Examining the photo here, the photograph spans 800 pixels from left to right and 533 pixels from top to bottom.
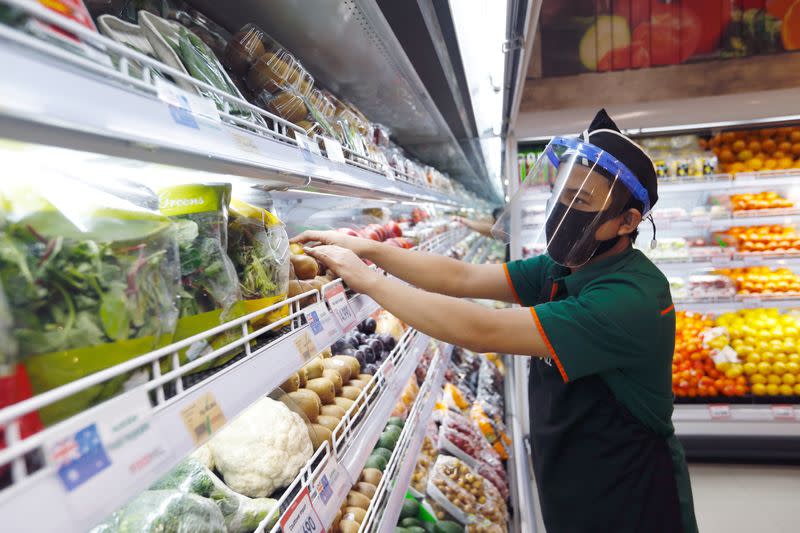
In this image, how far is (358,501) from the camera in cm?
139

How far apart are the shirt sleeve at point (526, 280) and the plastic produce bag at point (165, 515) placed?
1388mm

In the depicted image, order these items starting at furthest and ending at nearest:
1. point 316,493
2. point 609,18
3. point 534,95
→ point 534,95
point 609,18
point 316,493

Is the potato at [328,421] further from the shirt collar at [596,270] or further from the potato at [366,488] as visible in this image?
the shirt collar at [596,270]

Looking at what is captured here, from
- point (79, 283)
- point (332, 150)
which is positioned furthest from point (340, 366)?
point (79, 283)

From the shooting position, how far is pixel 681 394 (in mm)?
3588

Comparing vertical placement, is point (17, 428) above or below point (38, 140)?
below

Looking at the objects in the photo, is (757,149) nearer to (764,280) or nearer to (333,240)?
(764,280)

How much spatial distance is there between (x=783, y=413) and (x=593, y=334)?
315 cm

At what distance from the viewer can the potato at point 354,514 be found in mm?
1317

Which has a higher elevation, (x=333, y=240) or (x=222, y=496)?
(x=333, y=240)

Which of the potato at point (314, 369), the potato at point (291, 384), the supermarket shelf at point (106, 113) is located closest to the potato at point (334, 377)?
the potato at point (314, 369)

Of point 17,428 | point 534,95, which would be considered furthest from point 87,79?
point 534,95

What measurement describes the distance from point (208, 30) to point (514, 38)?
39.4 inches

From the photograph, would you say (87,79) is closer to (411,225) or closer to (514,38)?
(514,38)
